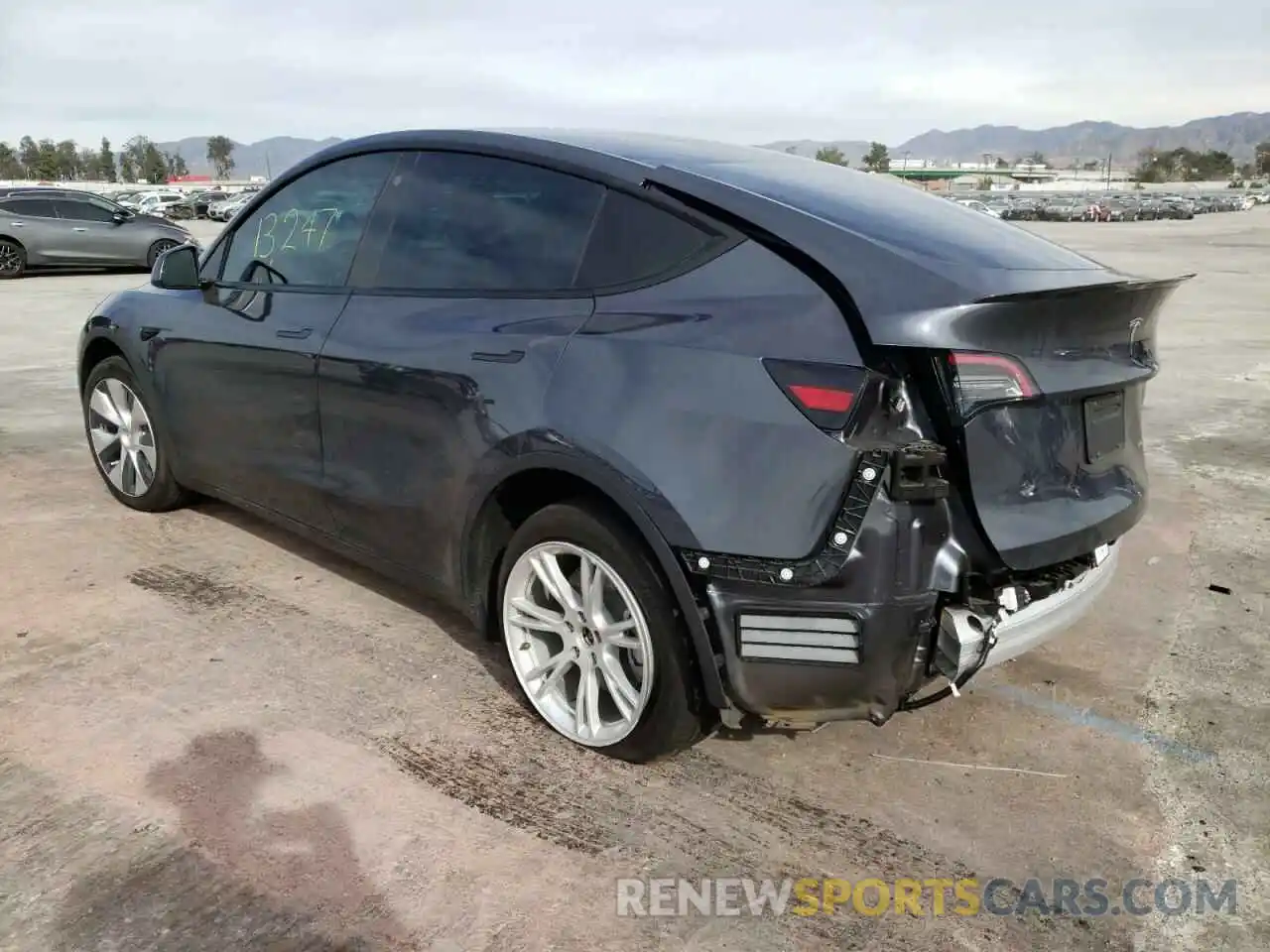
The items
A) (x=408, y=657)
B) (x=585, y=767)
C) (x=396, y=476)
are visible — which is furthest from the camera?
(x=408, y=657)

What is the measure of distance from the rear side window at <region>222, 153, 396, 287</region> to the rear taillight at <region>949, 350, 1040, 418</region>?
213cm

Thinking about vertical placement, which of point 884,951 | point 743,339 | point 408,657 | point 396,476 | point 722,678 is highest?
point 743,339

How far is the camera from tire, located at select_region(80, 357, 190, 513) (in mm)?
4652

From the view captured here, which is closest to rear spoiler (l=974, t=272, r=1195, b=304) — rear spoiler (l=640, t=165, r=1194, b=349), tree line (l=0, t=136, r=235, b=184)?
rear spoiler (l=640, t=165, r=1194, b=349)

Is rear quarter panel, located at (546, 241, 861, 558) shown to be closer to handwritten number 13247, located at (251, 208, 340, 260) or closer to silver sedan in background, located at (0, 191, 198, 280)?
handwritten number 13247, located at (251, 208, 340, 260)

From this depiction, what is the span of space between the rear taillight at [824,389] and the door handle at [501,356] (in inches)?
33.1

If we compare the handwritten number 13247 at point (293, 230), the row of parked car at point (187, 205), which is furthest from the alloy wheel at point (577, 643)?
the row of parked car at point (187, 205)

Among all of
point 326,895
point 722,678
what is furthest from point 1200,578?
point 326,895

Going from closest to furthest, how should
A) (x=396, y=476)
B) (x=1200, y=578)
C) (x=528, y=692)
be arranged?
1. (x=528, y=692)
2. (x=396, y=476)
3. (x=1200, y=578)

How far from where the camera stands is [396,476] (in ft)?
10.8

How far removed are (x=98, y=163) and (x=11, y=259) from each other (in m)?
138

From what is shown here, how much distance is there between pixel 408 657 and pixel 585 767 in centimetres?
92

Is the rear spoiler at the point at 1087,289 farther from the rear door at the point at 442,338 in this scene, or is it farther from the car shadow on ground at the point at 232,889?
the car shadow on ground at the point at 232,889

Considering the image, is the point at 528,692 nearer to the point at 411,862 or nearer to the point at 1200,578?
the point at 411,862
